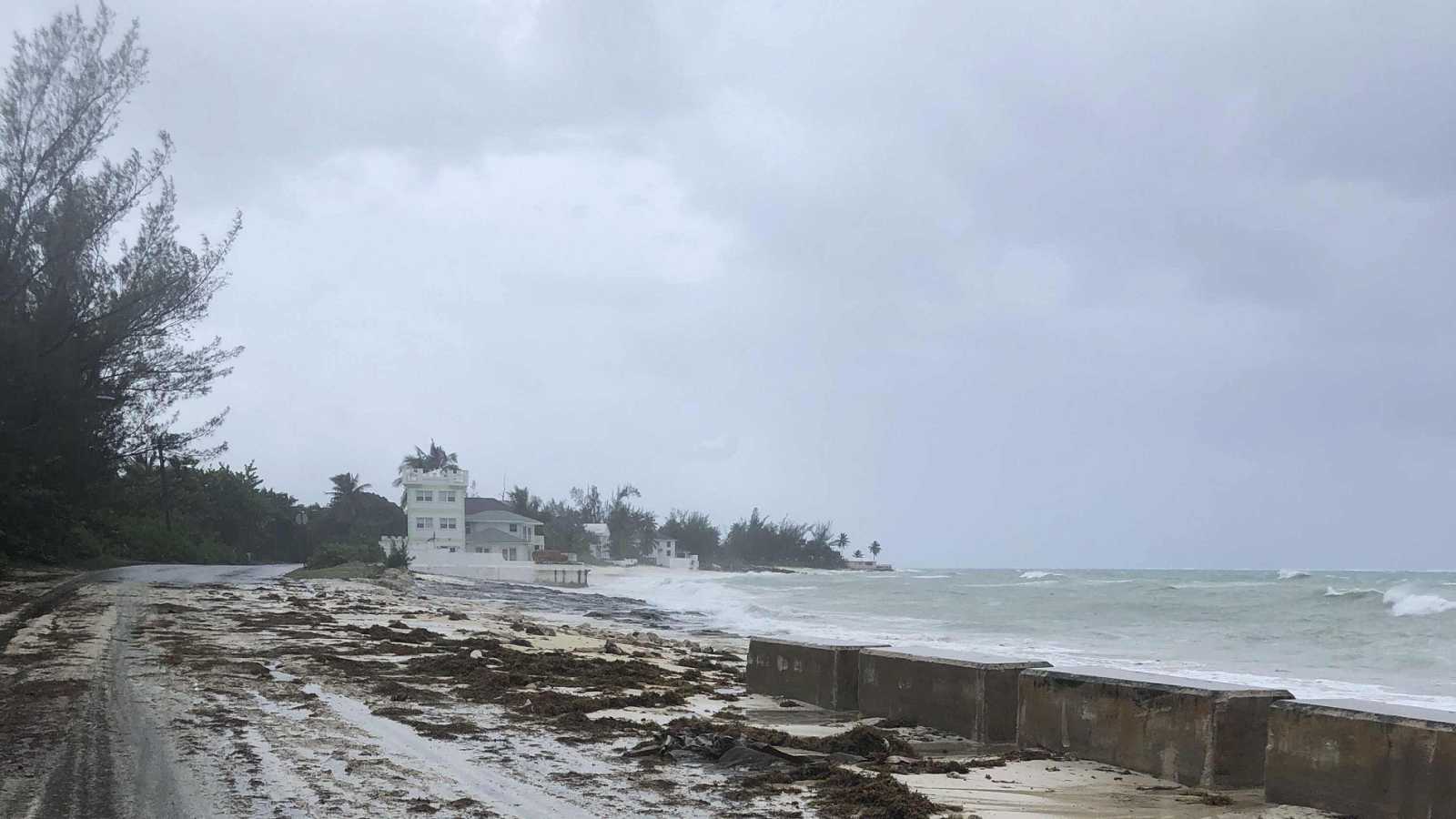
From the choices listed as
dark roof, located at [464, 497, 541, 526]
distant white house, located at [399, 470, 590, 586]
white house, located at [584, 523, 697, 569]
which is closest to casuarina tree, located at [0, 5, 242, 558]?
distant white house, located at [399, 470, 590, 586]

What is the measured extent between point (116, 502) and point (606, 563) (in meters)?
66.0

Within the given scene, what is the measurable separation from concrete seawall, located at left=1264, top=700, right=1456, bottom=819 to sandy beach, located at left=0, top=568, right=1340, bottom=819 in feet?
0.79

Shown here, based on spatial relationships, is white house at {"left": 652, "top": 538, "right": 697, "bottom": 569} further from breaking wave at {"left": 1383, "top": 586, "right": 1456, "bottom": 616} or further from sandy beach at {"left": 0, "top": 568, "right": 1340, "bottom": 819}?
sandy beach at {"left": 0, "top": 568, "right": 1340, "bottom": 819}

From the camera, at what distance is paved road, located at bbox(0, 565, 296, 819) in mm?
5602

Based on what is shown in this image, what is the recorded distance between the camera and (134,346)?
29016mm

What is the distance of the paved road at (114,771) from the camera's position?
560 centimetres

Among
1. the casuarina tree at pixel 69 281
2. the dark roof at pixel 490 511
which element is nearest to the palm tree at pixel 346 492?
the dark roof at pixel 490 511

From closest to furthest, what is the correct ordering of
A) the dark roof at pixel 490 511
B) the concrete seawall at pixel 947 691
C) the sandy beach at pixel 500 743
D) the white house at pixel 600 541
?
the sandy beach at pixel 500 743 → the concrete seawall at pixel 947 691 → the dark roof at pixel 490 511 → the white house at pixel 600 541

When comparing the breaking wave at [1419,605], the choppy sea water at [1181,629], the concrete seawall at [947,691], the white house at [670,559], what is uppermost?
the concrete seawall at [947,691]

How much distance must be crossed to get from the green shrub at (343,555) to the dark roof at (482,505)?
24.4 metres

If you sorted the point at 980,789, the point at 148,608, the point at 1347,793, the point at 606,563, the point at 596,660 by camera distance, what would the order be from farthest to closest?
1. the point at 606,563
2. the point at 148,608
3. the point at 596,660
4. the point at 980,789
5. the point at 1347,793

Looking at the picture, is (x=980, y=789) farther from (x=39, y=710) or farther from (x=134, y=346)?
(x=134, y=346)

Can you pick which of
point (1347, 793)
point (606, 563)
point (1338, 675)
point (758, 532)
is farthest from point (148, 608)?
point (758, 532)

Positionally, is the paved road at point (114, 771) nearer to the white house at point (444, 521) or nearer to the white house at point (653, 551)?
the white house at point (444, 521)
